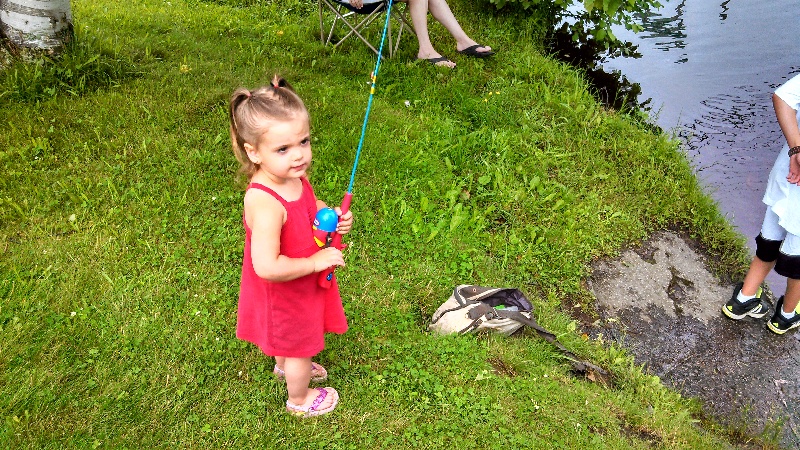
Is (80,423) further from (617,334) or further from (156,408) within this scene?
(617,334)

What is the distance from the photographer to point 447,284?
143 inches

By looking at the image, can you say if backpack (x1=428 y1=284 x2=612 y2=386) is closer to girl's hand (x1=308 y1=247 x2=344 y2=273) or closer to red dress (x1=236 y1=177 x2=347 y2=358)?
red dress (x1=236 y1=177 x2=347 y2=358)

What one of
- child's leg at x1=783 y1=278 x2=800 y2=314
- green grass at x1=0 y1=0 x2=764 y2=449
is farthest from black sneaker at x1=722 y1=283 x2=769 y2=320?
green grass at x1=0 y1=0 x2=764 y2=449

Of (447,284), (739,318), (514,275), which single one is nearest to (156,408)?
(447,284)

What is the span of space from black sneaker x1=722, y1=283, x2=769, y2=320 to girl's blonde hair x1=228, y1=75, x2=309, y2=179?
124 inches

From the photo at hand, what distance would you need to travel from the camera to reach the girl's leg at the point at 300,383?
263 cm

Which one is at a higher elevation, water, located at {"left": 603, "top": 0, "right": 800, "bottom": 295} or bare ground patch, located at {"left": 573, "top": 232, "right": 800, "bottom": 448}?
water, located at {"left": 603, "top": 0, "right": 800, "bottom": 295}

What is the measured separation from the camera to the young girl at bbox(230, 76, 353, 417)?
214 centimetres

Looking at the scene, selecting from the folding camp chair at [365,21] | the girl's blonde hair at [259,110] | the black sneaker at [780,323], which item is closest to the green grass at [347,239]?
the folding camp chair at [365,21]

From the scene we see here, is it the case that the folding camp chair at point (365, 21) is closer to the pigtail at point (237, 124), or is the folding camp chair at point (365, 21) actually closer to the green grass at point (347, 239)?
the green grass at point (347, 239)

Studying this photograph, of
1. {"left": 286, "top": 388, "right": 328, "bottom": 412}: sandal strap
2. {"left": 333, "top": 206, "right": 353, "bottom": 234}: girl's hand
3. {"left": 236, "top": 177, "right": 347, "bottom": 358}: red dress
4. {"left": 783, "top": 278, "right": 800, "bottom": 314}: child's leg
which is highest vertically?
{"left": 333, "top": 206, "right": 353, "bottom": 234}: girl's hand

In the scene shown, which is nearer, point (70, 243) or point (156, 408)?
point (156, 408)

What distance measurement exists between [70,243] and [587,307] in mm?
3085

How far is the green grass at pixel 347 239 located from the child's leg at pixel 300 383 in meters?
0.09
